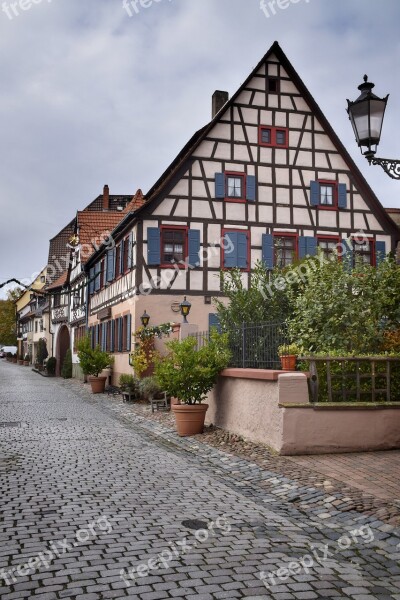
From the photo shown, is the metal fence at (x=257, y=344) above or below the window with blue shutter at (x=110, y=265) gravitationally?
below

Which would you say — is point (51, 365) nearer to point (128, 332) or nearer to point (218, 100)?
point (128, 332)

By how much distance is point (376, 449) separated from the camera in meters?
9.70

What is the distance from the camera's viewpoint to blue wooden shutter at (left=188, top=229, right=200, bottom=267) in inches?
→ 888

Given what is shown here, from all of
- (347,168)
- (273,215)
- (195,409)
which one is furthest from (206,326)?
(195,409)

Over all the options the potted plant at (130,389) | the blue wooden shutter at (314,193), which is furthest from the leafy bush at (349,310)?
the blue wooden shutter at (314,193)

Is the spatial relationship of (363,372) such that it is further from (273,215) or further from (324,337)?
(273,215)

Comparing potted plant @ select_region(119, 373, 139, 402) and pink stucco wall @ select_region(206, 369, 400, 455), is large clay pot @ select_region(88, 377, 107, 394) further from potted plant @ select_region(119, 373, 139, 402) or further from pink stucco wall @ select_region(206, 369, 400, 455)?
pink stucco wall @ select_region(206, 369, 400, 455)

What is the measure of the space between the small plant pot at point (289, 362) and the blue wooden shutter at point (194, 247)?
12.4m

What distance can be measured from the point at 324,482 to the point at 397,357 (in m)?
3.29

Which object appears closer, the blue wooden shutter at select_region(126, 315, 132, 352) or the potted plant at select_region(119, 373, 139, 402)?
the potted plant at select_region(119, 373, 139, 402)

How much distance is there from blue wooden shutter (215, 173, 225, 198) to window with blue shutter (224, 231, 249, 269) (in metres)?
1.36

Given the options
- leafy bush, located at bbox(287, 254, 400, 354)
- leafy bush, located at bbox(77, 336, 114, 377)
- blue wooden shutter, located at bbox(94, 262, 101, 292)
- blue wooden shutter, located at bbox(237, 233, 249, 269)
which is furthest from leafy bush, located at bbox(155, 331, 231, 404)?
blue wooden shutter, located at bbox(94, 262, 101, 292)

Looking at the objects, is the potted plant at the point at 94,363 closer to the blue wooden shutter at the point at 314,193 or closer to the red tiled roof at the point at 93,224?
the red tiled roof at the point at 93,224

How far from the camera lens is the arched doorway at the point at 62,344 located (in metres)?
43.1
